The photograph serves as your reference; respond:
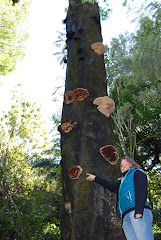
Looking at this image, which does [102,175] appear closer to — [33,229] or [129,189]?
[129,189]

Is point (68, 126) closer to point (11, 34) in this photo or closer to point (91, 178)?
point (91, 178)

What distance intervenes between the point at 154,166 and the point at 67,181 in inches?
584

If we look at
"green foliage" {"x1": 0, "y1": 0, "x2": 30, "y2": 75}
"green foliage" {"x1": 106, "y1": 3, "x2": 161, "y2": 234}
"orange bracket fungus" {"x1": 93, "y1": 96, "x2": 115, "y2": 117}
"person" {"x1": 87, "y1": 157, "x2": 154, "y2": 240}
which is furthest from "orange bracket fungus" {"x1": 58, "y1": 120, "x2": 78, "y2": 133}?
"green foliage" {"x1": 0, "y1": 0, "x2": 30, "y2": 75}

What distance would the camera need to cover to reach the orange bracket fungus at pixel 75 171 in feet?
8.44

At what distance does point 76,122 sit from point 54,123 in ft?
31.4

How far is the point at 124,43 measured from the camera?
11.4 meters

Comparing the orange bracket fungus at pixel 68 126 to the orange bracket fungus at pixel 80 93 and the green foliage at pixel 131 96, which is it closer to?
the orange bracket fungus at pixel 80 93

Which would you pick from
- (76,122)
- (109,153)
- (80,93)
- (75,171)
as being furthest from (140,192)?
(80,93)

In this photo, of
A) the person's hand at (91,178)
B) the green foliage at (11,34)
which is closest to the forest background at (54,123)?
the green foliage at (11,34)

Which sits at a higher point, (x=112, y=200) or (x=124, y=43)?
(x=124, y=43)

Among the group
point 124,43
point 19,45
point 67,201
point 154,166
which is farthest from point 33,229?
point 154,166

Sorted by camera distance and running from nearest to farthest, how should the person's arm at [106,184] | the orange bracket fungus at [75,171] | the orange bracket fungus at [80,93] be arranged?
the person's arm at [106,184], the orange bracket fungus at [75,171], the orange bracket fungus at [80,93]

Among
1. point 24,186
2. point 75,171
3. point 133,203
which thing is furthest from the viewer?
point 24,186

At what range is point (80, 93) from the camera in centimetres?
319
